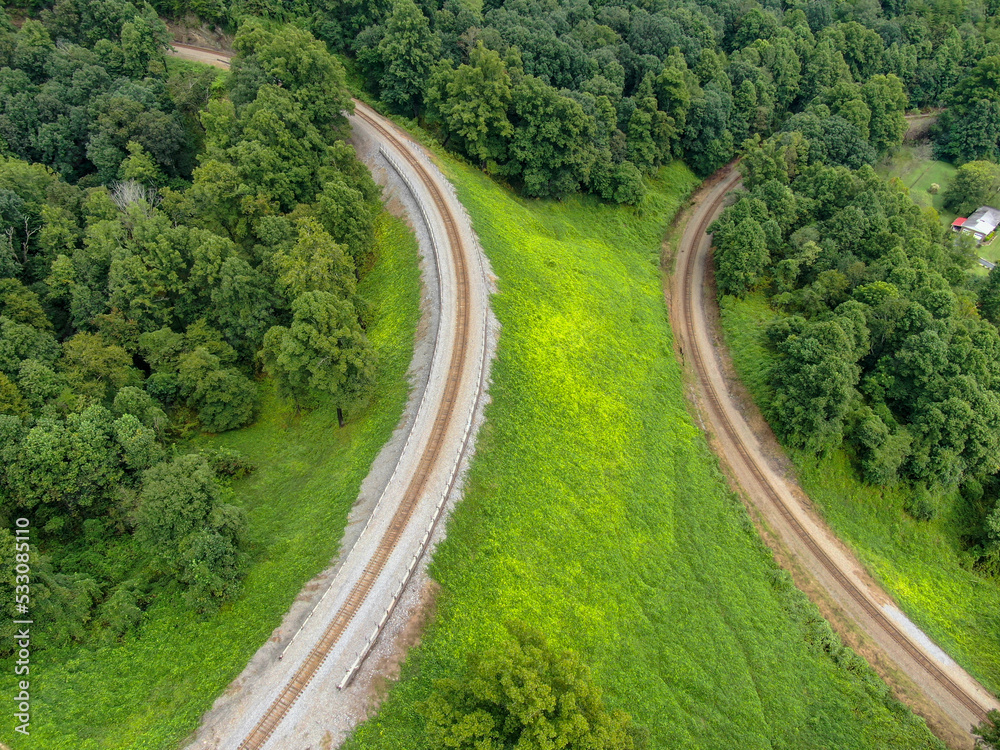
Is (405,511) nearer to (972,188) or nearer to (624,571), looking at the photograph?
(624,571)

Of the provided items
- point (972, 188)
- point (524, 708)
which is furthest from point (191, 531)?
point (972, 188)

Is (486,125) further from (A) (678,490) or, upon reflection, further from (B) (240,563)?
(B) (240,563)

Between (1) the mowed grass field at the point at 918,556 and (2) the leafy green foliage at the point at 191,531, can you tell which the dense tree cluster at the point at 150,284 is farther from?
(1) the mowed grass field at the point at 918,556

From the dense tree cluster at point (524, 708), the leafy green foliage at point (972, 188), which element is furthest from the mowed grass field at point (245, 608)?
the leafy green foliage at point (972, 188)

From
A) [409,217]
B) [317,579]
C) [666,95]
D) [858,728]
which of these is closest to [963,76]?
[666,95]

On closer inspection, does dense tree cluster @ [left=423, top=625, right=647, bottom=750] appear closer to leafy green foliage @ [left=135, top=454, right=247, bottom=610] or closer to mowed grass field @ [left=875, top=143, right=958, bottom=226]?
leafy green foliage @ [left=135, top=454, right=247, bottom=610]

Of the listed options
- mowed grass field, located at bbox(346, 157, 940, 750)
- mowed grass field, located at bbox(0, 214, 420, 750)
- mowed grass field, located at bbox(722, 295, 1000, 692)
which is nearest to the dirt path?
mowed grass field, located at bbox(0, 214, 420, 750)
